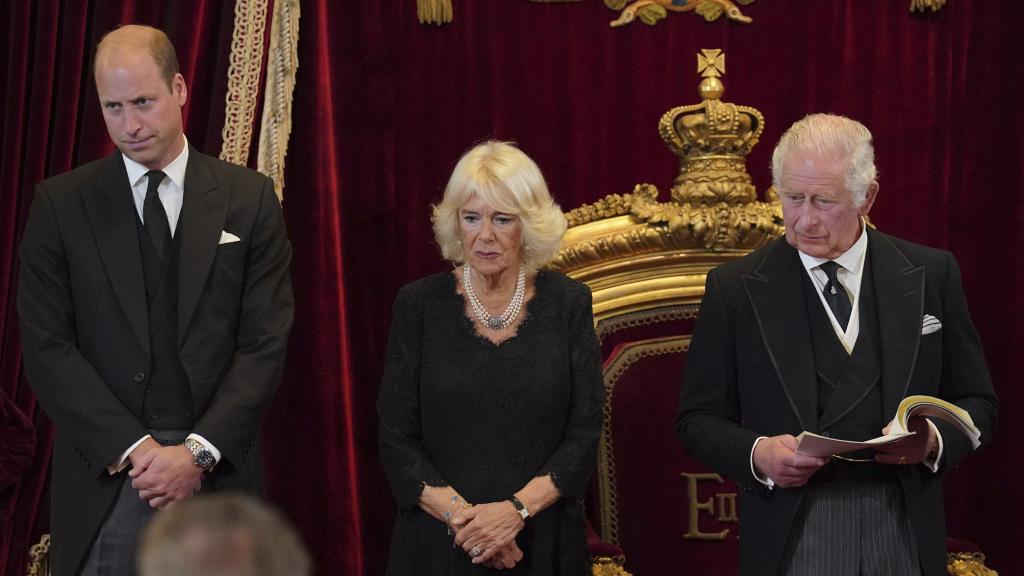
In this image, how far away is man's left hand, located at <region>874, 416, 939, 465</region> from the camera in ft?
8.04

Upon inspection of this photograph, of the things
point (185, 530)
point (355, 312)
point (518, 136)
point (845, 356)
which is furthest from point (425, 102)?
point (185, 530)

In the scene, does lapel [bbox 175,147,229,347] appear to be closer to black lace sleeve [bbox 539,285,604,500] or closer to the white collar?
black lace sleeve [bbox 539,285,604,500]

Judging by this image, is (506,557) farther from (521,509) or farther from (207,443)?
(207,443)

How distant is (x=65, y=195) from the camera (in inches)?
115

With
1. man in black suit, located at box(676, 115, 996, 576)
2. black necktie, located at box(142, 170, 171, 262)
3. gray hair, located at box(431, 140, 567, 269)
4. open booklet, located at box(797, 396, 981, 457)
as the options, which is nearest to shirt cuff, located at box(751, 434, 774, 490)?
man in black suit, located at box(676, 115, 996, 576)

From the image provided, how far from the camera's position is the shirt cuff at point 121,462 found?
8.92 ft

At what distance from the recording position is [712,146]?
3354 millimetres

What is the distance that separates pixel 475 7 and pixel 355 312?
Answer: 893 mm

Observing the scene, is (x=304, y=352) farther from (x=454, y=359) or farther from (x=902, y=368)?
(x=902, y=368)

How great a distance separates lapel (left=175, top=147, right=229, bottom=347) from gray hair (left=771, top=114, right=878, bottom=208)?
115cm

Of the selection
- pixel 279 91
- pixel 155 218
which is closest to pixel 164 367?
pixel 155 218

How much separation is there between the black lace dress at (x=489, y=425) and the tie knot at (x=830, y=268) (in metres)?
0.58

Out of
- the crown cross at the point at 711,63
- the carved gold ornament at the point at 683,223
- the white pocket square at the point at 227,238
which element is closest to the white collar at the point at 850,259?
the carved gold ornament at the point at 683,223

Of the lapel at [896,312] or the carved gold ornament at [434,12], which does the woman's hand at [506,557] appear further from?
the carved gold ornament at [434,12]
